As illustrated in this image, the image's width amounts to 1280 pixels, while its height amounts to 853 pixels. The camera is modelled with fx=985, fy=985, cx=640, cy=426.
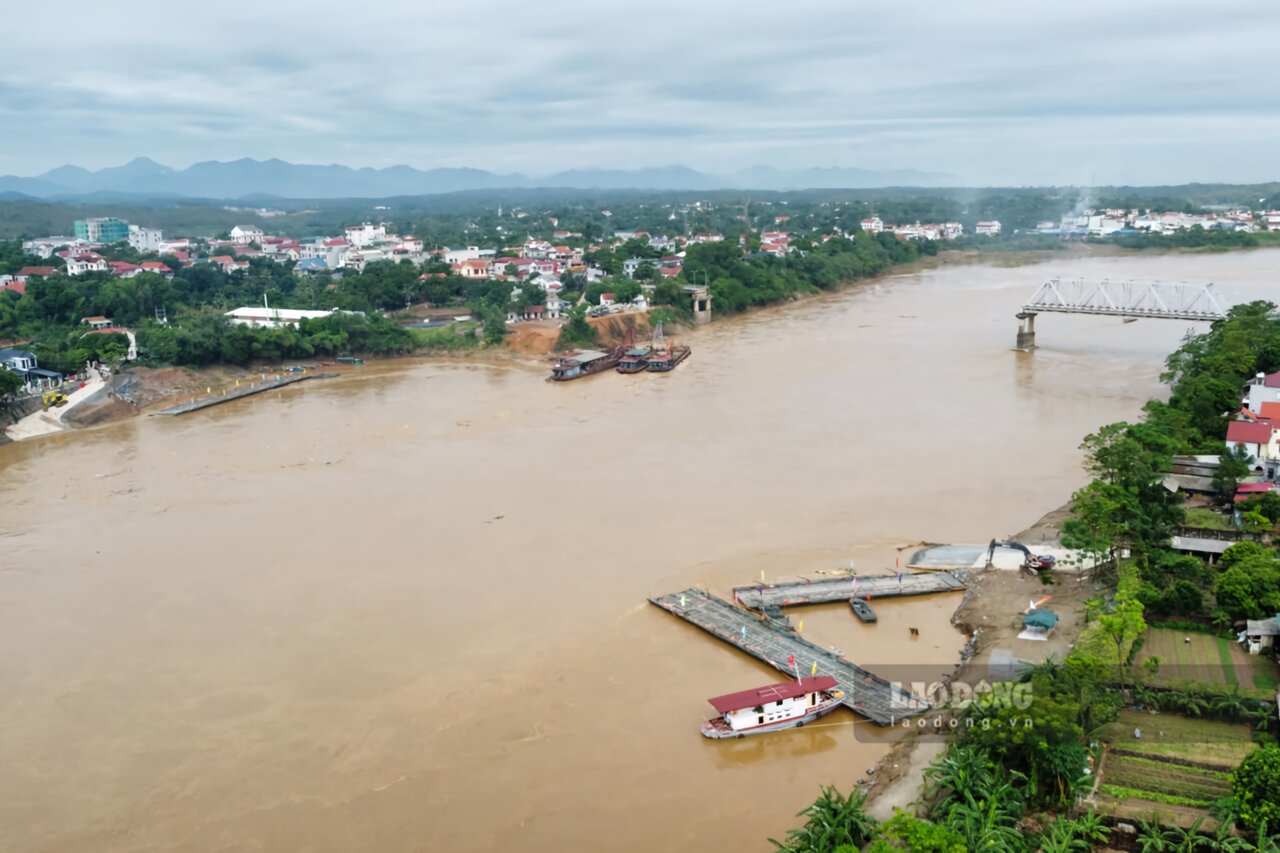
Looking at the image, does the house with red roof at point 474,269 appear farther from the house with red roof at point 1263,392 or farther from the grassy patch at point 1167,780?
the grassy patch at point 1167,780

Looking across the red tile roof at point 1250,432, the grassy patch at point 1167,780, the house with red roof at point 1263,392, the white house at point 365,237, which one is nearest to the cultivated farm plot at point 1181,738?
the grassy patch at point 1167,780

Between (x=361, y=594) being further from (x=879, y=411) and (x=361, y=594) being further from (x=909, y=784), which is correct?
(x=879, y=411)

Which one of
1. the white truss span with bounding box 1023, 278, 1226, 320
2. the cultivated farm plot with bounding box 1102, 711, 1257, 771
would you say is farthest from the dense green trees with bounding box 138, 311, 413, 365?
the cultivated farm plot with bounding box 1102, 711, 1257, 771

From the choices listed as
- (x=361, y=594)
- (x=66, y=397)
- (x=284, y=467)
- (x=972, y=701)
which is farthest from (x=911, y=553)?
(x=66, y=397)

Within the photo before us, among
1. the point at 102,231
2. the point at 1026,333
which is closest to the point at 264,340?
the point at 1026,333

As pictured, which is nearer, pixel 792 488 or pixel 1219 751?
pixel 1219 751
